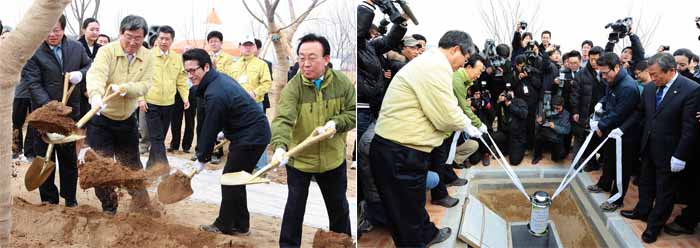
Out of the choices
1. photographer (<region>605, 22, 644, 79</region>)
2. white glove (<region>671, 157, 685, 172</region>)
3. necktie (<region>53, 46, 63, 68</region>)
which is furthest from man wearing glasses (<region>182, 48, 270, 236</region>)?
photographer (<region>605, 22, 644, 79</region>)

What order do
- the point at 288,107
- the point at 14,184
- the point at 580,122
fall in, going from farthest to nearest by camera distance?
the point at 580,122, the point at 14,184, the point at 288,107

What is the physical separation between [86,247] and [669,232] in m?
3.80

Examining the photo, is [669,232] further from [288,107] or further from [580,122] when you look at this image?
[288,107]

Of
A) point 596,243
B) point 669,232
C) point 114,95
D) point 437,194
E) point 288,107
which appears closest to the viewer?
point 288,107

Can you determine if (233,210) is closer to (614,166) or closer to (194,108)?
(194,108)

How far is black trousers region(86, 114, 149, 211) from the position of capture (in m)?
3.17

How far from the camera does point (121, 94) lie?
10.1 feet

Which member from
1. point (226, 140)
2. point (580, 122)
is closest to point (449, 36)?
point (226, 140)

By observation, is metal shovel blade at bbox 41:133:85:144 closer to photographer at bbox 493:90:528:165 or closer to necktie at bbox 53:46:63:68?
necktie at bbox 53:46:63:68

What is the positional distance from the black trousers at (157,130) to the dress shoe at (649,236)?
10.5 feet

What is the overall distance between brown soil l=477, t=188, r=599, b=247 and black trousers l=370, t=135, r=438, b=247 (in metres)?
2.87

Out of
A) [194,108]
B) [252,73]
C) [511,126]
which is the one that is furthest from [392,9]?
[511,126]

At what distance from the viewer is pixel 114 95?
308cm

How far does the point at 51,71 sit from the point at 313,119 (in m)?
1.75
